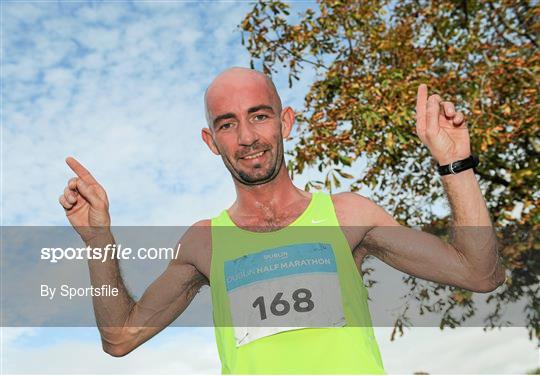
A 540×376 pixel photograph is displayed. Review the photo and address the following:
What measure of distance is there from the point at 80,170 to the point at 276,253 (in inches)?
48.3

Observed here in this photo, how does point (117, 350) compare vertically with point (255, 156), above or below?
below

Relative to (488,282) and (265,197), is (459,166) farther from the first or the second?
(265,197)

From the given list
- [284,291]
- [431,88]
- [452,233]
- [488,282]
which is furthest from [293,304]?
[431,88]

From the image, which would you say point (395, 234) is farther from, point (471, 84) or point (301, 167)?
point (471, 84)

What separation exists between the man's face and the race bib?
1.56 ft

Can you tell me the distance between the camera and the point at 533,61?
8.58 m

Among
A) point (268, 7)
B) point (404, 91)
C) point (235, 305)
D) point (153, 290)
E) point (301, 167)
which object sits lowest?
point (235, 305)

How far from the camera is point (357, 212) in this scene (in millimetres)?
3367

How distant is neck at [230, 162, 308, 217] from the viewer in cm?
335

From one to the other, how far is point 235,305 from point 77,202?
1084 mm

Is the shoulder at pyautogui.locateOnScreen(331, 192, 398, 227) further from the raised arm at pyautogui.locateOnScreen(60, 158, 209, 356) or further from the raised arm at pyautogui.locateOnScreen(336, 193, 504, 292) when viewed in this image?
the raised arm at pyautogui.locateOnScreen(60, 158, 209, 356)

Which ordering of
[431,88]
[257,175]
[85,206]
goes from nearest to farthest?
[257,175] → [85,206] → [431,88]

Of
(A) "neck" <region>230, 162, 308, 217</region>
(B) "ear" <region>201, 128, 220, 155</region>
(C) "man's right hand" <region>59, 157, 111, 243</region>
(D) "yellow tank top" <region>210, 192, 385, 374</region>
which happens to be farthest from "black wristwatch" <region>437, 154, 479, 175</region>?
(C) "man's right hand" <region>59, 157, 111, 243</region>

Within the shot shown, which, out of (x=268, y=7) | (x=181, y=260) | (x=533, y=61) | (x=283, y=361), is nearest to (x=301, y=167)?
(x=268, y=7)
